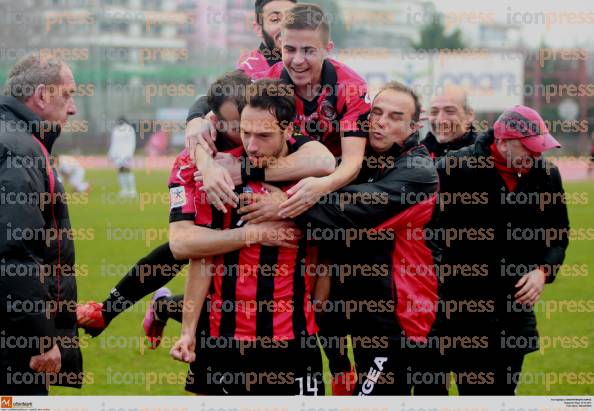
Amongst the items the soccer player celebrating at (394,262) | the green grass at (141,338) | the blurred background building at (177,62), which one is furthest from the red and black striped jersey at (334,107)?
the blurred background building at (177,62)

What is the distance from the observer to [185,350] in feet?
13.5

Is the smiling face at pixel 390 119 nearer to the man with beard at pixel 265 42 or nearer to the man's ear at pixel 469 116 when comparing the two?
the man with beard at pixel 265 42

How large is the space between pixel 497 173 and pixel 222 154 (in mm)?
2061

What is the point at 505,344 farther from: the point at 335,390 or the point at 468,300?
the point at 335,390

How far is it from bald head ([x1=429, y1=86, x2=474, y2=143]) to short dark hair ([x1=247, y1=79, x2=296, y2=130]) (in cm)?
278

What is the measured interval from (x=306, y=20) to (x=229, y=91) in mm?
631

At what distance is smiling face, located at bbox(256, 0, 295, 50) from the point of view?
5.61 m

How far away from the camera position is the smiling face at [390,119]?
454cm

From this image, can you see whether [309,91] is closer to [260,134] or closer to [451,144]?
[260,134]

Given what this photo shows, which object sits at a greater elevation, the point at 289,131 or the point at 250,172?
the point at 289,131

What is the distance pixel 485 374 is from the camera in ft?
18.5

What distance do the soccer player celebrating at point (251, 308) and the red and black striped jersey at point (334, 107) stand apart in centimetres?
36

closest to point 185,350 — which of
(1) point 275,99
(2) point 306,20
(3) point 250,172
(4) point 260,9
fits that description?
(3) point 250,172

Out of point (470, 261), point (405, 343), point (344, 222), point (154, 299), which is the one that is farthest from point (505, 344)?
point (154, 299)
